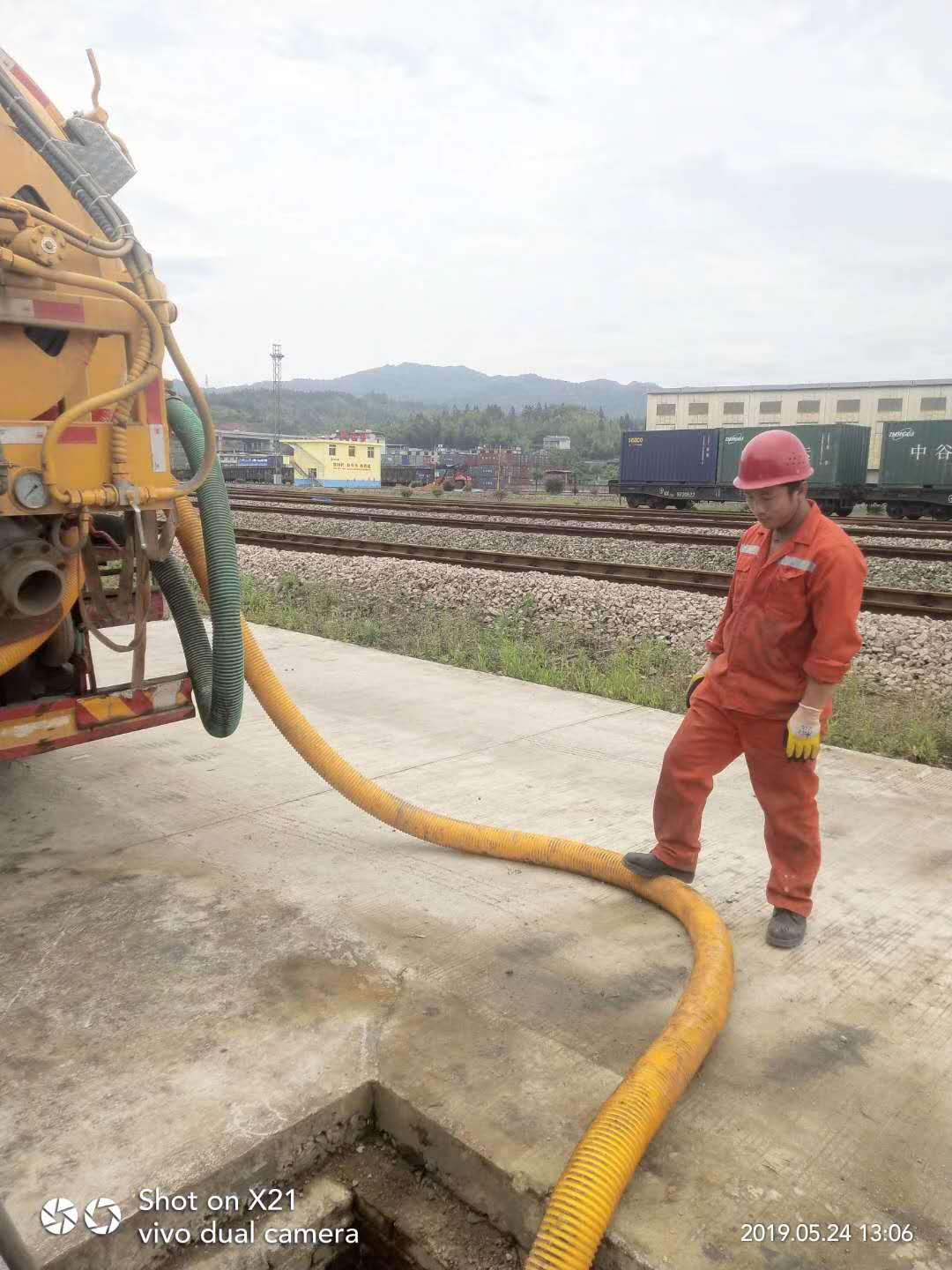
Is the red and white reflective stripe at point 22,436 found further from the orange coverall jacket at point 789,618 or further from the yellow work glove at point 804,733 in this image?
the yellow work glove at point 804,733

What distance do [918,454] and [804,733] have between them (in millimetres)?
26906

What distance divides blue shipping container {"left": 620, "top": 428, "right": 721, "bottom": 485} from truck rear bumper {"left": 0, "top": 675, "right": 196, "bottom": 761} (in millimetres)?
27128

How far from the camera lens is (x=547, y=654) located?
26.1ft

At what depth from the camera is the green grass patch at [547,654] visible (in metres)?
5.76

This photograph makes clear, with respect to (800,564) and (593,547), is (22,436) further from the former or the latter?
(593,547)

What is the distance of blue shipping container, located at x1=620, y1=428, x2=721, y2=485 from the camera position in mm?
29359

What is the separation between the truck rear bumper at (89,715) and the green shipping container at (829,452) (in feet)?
84.5

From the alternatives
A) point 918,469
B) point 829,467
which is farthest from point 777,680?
point 829,467

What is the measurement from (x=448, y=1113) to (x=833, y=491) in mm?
28115

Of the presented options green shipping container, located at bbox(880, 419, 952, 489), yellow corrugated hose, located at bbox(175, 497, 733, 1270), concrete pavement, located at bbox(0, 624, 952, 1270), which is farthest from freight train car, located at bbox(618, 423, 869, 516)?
yellow corrugated hose, located at bbox(175, 497, 733, 1270)

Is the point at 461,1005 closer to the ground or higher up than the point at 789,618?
closer to the ground

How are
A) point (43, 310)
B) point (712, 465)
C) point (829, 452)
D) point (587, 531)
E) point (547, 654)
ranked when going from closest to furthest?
point (43, 310) → point (547, 654) → point (587, 531) → point (829, 452) → point (712, 465)

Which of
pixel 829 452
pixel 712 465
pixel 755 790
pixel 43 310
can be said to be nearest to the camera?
pixel 43 310

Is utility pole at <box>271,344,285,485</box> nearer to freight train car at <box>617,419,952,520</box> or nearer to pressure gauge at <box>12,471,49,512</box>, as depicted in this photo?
freight train car at <box>617,419,952,520</box>
